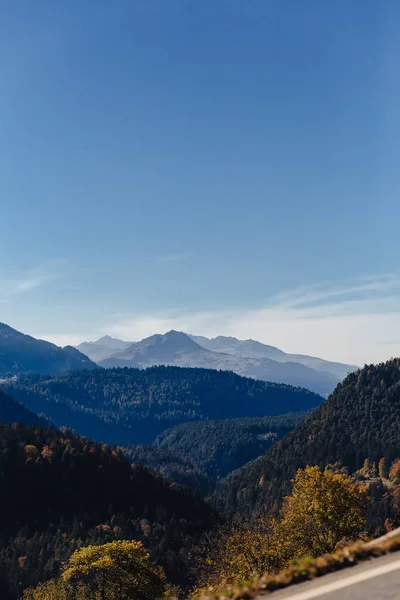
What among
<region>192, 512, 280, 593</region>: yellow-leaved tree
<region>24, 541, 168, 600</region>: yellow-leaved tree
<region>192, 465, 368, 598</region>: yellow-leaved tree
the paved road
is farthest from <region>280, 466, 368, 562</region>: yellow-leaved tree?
the paved road

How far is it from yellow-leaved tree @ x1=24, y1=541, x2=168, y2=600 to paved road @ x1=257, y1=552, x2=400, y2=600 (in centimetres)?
6649

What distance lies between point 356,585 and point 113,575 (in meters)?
69.5

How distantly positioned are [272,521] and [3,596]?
138311 mm

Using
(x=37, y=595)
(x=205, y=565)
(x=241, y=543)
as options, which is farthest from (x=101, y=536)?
(x=241, y=543)

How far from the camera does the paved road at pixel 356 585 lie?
18359 mm

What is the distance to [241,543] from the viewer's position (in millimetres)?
69250

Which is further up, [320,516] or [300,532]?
[320,516]

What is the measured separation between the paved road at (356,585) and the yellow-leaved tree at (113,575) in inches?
2618

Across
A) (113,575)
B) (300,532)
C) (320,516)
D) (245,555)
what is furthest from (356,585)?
(113,575)

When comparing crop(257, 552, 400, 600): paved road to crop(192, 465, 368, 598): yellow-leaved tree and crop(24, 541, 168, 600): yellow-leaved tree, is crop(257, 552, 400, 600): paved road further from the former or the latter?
crop(24, 541, 168, 600): yellow-leaved tree

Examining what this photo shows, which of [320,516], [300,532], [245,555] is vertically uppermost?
[320,516]

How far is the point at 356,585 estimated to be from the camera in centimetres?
1902

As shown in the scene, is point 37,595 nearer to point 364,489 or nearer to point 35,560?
point 364,489

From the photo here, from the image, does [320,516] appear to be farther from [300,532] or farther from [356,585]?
[356,585]
